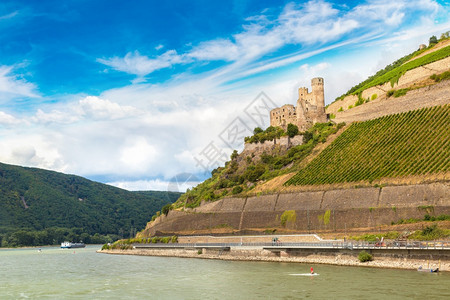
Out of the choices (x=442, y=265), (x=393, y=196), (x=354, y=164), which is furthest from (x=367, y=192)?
(x=442, y=265)

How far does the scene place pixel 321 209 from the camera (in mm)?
48188

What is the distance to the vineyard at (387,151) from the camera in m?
44.6

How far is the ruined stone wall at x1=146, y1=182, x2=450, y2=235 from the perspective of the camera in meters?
40.1

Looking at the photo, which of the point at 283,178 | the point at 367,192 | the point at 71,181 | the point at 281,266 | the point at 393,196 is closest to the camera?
the point at 281,266

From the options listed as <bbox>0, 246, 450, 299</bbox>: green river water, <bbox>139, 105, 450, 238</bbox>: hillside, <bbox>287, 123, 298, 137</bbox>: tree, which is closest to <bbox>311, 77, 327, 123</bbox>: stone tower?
<bbox>287, 123, 298, 137</bbox>: tree

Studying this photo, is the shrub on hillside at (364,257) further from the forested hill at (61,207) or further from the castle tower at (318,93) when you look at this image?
the forested hill at (61,207)

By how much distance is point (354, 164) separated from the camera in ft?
170

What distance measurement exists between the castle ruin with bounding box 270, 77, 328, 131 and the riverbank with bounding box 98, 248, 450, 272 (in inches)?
1211

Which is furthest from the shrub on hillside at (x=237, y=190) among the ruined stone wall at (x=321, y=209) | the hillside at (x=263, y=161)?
the ruined stone wall at (x=321, y=209)

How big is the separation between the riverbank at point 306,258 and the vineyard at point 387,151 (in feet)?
38.0

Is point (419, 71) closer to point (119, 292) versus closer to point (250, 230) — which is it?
point (250, 230)

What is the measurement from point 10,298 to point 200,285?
1187 centimetres

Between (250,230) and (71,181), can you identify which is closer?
(250,230)

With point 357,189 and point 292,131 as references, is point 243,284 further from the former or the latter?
point 292,131
